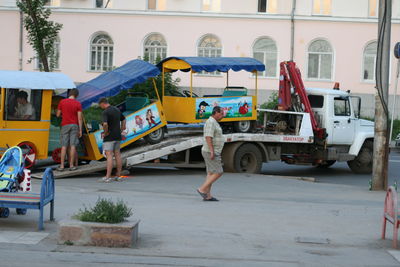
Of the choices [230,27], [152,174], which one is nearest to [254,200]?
[152,174]

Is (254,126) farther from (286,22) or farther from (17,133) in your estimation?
(286,22)

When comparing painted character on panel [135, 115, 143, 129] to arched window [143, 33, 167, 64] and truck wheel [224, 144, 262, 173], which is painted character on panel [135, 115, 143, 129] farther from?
arched window [143, 33, 167, 64]

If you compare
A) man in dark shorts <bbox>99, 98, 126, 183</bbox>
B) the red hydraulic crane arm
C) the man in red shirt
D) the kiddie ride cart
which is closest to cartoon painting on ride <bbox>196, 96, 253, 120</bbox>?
the red hydraulic crane arm

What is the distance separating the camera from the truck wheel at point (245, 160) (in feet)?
59.9

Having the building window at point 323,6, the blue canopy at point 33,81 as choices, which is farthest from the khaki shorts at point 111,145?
the building window at point 323,6

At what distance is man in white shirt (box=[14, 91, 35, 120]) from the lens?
628 inches

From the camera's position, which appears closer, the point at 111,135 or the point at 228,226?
the point at 228,226

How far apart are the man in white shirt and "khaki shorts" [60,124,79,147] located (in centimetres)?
75

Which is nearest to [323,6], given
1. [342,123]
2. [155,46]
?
[155,46]

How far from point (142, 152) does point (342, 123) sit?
6.00m

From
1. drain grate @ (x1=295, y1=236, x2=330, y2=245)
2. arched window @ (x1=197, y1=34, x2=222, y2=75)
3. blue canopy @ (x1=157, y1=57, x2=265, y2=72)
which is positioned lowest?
drain grate @ (x1=295, y1=236, x2=330, y2=245)

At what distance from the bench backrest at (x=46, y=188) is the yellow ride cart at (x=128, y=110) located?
6.47 meters

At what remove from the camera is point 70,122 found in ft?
52.5

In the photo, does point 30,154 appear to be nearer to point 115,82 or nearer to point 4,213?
point 115,82
